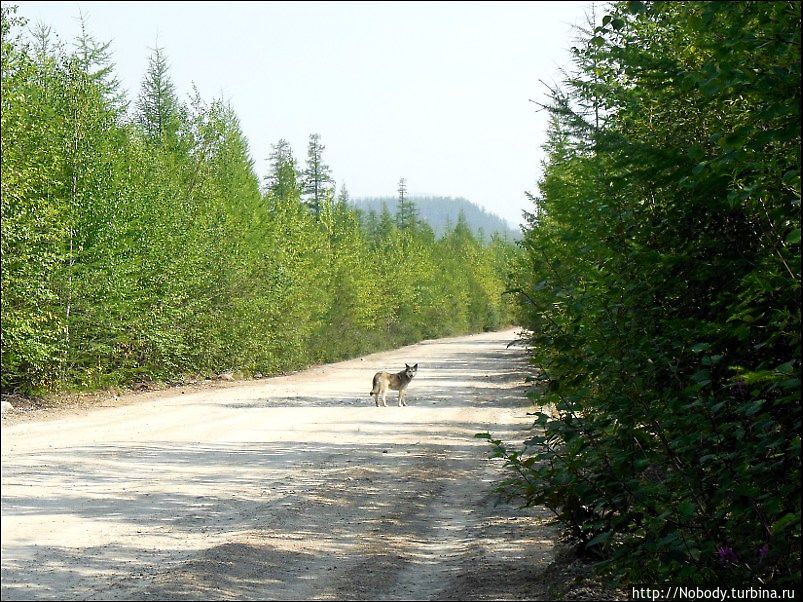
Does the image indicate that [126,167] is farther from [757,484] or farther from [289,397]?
[757,484]

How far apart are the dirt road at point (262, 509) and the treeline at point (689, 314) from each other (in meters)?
1.30

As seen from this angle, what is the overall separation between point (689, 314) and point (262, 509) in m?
5.71

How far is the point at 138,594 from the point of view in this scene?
6754 millimetres

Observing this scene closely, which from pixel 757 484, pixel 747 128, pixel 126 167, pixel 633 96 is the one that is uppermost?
pixel 126 167

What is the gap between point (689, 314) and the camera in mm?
6816

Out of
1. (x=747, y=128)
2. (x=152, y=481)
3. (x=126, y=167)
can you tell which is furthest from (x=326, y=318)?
(x=747, y=128)

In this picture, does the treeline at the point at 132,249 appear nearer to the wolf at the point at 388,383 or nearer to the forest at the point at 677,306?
the forest at the point at 677,306

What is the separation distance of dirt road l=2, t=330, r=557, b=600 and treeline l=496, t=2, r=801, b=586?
1.30 metres

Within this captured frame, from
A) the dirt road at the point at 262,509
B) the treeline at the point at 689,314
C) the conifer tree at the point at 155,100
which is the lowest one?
the dirt road at the point at 262,509

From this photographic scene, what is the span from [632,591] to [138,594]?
12.0 ft

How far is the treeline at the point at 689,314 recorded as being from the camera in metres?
5.15

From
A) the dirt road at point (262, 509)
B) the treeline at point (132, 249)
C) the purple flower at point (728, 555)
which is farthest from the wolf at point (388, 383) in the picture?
the purple flower at point (728, 555)

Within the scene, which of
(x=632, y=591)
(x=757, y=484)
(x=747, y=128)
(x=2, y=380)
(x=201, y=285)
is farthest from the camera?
(x=201, y=285)

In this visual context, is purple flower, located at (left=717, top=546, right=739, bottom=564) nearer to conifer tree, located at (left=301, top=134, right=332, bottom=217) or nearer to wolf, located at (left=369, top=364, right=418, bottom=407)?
wolf, located at (left=369, top=364, right=418, bottom=407)
